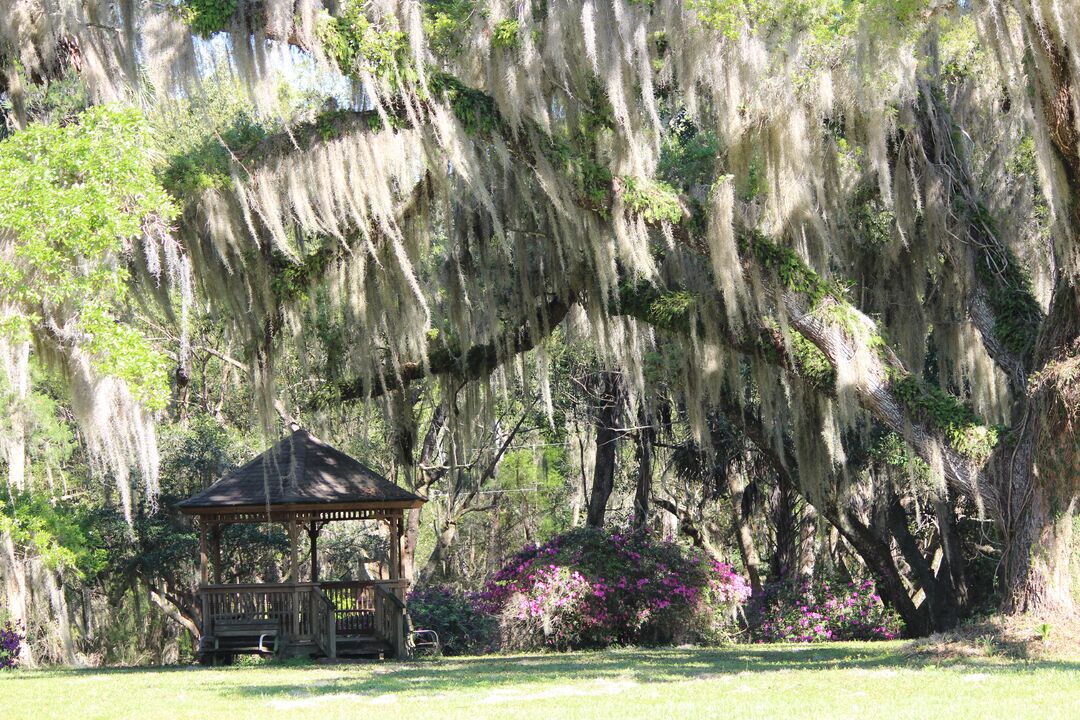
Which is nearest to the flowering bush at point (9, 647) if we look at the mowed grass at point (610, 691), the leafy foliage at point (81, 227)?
the mowed grass at point (610, 691)

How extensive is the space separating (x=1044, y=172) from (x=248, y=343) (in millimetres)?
6851

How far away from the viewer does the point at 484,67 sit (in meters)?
9.23

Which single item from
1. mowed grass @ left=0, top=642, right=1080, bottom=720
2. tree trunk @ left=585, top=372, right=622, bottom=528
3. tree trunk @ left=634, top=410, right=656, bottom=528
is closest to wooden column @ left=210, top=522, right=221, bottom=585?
mowed grass @ left=0, top=642, right=1080, bottom=720

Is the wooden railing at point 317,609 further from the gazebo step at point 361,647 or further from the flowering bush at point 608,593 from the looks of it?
the flowering bush at point 608,593

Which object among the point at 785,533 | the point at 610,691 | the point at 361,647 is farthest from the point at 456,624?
the point at 610,691

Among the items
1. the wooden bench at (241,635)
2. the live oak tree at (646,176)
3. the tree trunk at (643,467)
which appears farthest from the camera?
the tree trunk at (643,467)

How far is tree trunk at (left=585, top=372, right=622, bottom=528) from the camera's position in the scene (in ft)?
51.7

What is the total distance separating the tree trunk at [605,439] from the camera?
15.8 m

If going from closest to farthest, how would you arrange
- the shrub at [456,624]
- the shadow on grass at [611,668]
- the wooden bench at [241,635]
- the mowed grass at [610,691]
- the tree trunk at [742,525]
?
the mowed grass at [610,691]
the shadow on grass at [611,668]
the wooden bench at [241,635]
the shrub at [456,624]
the tree trunk at [742,525]

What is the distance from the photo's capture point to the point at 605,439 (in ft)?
52.7

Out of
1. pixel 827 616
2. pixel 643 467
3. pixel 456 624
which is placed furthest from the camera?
pixel 643 467

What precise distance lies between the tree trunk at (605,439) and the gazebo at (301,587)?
3035mm

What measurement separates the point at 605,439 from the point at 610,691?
29.3 ft

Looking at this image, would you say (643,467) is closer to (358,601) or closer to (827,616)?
(827,616)
